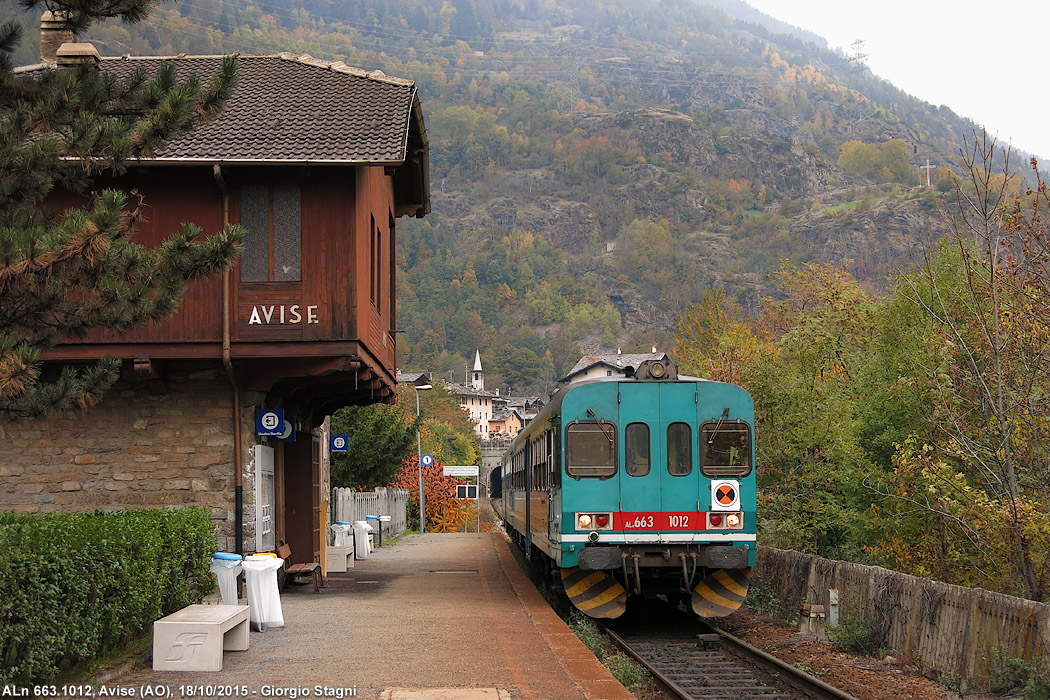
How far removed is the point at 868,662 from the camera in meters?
11.3

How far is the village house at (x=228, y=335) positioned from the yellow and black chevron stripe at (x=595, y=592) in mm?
4076

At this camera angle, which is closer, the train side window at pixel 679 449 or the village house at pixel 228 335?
the train side window at pixel 679 449

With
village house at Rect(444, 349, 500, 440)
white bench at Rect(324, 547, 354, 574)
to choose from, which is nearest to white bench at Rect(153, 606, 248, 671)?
white bench at Rect(324, 547, 354, 574)

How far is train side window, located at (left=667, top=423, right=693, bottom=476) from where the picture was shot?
14.1m

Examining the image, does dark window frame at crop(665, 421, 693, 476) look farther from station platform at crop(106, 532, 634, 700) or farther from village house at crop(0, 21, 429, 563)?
village house at crop(0, 21, 429, 563)

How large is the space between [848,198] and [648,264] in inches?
1495

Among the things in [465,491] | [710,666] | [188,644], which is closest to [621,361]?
[465,491]

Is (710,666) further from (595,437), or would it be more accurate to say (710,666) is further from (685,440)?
(595,437)

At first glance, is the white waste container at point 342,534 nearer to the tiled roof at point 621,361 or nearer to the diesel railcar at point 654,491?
the tiled roof at point 621,361

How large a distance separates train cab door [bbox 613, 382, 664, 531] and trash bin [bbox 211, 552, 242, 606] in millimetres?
4532

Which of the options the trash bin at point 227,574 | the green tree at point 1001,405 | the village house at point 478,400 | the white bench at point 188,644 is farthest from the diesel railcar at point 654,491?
the village house at point 478,400

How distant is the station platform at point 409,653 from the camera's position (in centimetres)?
844

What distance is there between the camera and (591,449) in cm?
1409

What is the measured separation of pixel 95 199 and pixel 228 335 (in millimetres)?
5448
